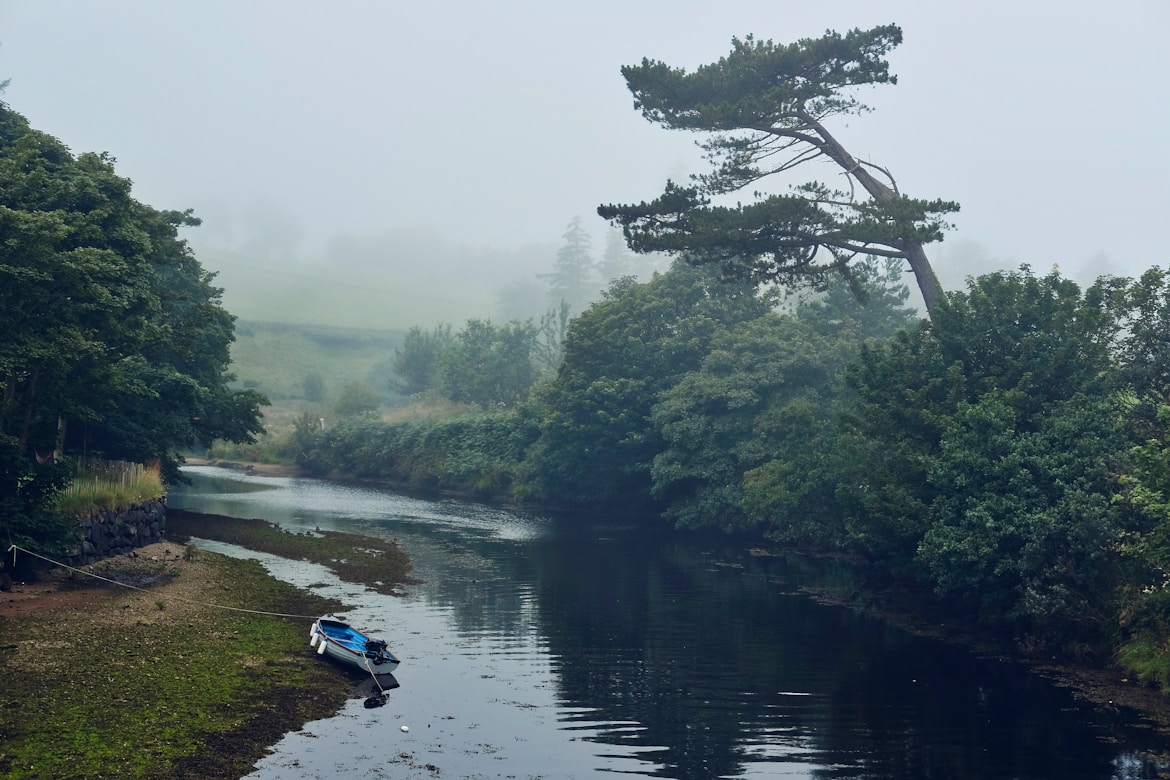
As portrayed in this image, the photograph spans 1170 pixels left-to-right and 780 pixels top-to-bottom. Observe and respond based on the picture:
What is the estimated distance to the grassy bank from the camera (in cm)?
2050

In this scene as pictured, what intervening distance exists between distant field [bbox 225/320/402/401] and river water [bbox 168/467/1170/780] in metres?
109

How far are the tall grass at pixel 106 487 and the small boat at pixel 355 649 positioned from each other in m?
11.8

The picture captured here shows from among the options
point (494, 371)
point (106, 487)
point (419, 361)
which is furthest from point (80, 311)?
point (419, 361)

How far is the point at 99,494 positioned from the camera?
38.9 m

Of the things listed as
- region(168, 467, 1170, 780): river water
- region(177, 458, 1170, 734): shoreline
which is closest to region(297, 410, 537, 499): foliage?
region(168, 467, 1170, 780): river water

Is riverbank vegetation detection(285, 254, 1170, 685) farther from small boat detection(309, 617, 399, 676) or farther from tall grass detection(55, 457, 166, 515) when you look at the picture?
tall grass detection(55, 457, 166, 515)

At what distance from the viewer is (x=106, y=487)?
131ft

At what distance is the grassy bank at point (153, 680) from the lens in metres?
20.5

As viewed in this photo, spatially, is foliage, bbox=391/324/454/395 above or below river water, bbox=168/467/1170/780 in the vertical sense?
above

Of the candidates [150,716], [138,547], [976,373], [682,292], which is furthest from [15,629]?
[682,292]

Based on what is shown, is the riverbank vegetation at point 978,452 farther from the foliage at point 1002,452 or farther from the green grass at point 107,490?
the green grass at point 107,490

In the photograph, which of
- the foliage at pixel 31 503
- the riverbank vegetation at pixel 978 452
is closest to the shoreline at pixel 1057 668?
the riverbank vegetation at pixel 978 452

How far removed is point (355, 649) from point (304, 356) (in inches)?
5826

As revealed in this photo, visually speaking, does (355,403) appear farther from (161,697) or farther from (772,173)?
(161,697)
